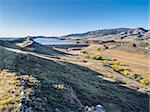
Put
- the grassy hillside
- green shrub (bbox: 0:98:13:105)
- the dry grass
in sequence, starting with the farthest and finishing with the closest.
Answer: the grassy hillside → green shrub (bbox: 0:98:13:105) → the dry grass

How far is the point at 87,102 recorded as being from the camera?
28609 mm

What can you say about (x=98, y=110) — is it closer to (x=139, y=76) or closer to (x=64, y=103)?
(x=64, y=103)

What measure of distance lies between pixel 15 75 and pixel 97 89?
16.6 metres

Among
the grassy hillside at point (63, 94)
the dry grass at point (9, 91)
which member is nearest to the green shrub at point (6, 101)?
the dry grass at point (9, 91)

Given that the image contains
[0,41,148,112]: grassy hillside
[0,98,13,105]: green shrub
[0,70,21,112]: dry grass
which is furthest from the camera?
[0,41,148,112]: grassy hillside

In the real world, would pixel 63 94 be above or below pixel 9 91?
below

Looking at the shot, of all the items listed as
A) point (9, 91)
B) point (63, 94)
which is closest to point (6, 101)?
point (9, 91)

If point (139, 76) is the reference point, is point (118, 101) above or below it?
above

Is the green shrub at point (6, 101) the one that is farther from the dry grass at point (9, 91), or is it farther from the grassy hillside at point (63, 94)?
the grassy hillside at point (63, 94)

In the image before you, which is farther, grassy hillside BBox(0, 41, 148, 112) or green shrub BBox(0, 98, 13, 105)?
grassy hillside BBox(0, 41, 148, 112)

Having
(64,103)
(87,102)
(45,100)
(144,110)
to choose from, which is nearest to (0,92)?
(45,100)

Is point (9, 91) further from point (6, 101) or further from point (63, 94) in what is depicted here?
point (63, 94)

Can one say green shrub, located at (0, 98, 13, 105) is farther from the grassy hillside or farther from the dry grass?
the grassy hillside

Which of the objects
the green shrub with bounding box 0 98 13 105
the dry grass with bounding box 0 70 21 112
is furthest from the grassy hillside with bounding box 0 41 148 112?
the green shrub with bounding box 0 98 13 105
